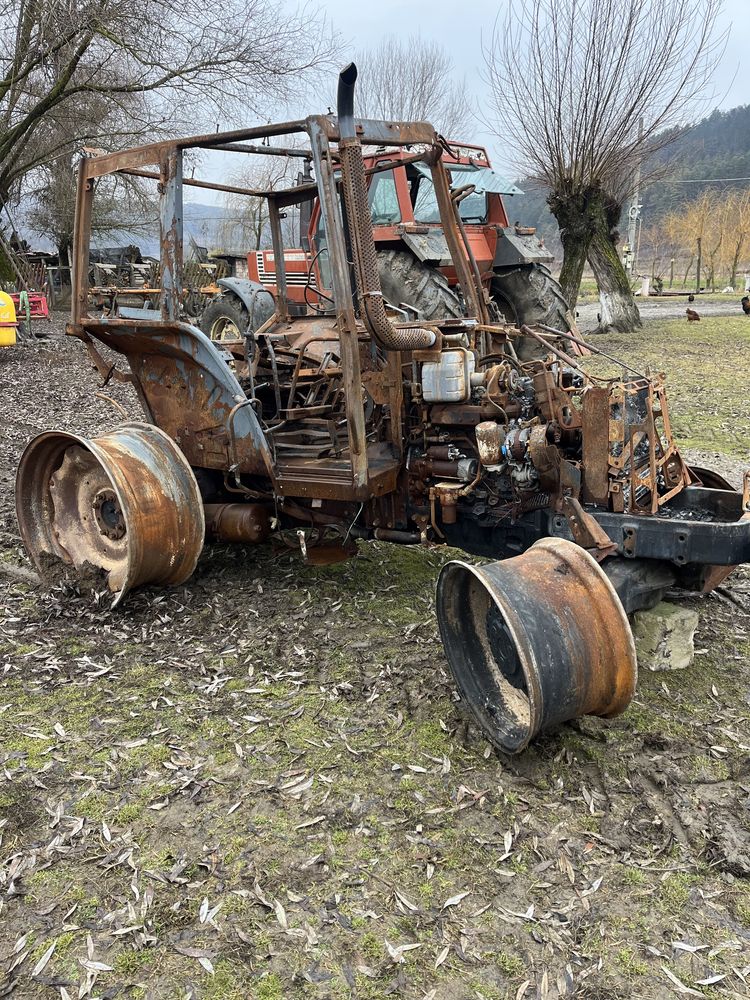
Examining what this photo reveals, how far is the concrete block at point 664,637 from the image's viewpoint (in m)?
3.59

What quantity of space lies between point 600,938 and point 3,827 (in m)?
1.94

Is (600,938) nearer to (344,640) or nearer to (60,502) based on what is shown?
(344,640)

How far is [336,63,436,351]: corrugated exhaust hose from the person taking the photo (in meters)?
3.29

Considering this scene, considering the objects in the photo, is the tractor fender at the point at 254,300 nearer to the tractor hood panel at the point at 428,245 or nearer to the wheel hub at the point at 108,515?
the wheel hub at the point at 108,515

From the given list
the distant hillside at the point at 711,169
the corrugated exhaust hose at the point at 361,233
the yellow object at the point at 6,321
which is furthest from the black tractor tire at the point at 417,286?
the distant hillside at the point at 711,169

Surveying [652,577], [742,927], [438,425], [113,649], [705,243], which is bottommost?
[742,927]

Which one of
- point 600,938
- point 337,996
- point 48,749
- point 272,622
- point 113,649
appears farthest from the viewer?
point 272,622

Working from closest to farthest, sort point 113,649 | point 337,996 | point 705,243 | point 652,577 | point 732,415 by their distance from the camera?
point 337,996 < point 652,577 < point 113,649 < point 732,415 < point 705,243

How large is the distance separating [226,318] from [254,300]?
79 centimetres

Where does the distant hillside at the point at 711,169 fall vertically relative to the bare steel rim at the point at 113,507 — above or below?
above

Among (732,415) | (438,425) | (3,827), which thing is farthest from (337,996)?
(732,415)

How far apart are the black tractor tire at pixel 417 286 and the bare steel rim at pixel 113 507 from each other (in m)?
4.80

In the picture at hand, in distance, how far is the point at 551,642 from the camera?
8.87 ft

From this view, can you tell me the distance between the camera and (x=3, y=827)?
2.64 m
